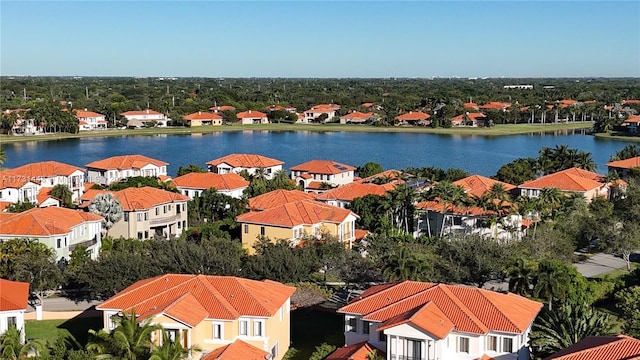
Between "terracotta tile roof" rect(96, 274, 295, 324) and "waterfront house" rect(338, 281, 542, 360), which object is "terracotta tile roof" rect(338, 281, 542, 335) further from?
"terracotta tile roof" rect(96, 274, 295, 324)

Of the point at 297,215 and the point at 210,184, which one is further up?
the point at 297,215

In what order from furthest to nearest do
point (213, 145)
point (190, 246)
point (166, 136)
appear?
point (166, 136), point (213, 145), point (190, 246)

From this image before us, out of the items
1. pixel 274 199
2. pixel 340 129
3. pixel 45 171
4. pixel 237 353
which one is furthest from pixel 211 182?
pixel 340 129

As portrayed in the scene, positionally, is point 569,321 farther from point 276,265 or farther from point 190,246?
point 190,246

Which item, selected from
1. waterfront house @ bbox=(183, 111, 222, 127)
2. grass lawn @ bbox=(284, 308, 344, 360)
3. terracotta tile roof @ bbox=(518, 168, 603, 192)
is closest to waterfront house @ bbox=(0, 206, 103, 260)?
grass lawn @ bbox=(284, 308, 344, 360)

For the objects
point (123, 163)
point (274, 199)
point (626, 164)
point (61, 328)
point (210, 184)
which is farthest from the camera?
point (123, 163)

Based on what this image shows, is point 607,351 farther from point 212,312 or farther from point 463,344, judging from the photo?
point 212,312

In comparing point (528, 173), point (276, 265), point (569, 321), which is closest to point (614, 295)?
point (569, 321)
